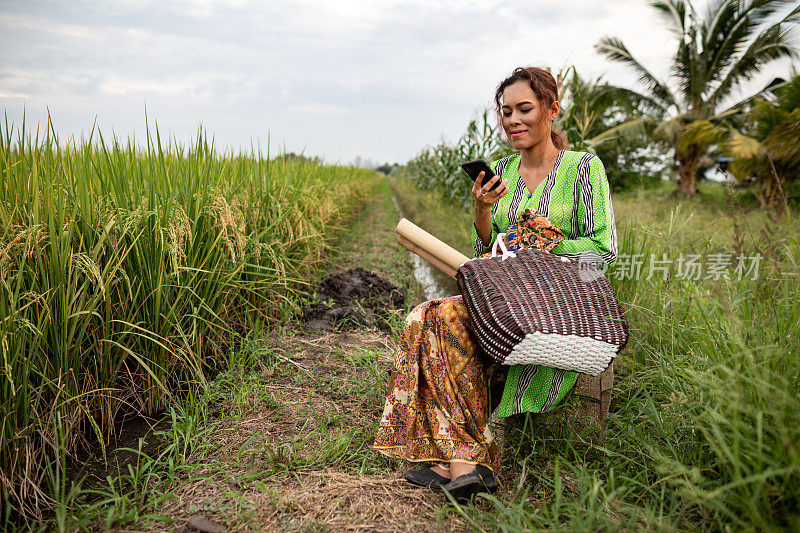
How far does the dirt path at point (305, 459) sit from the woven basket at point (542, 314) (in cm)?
56

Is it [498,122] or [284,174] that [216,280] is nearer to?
[498,122]

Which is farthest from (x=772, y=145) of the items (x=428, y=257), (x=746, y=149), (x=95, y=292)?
(x=95, y=292)

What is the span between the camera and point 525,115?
176cm

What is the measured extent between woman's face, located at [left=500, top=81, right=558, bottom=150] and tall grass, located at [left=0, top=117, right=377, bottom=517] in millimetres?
1292

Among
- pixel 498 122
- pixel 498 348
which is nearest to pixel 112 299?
pixel 498 348

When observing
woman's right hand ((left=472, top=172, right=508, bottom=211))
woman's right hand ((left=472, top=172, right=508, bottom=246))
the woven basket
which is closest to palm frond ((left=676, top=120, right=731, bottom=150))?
woman's right hand ((left=472, top=172, right=508, bottom=246))

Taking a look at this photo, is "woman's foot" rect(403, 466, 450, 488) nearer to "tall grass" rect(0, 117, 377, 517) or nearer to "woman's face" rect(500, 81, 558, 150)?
"tall grass" rect(0, 117, 377, 517)

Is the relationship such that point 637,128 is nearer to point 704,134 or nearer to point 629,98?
point 629,98

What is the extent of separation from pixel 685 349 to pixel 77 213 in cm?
249

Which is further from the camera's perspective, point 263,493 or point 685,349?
point 685,349

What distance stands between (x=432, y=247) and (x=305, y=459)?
88 cm

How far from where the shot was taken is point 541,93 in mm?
1738

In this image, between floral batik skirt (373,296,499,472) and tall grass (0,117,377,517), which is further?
floral batik skirt (373,296,499,472)

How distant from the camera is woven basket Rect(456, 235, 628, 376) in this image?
4.30 ft
